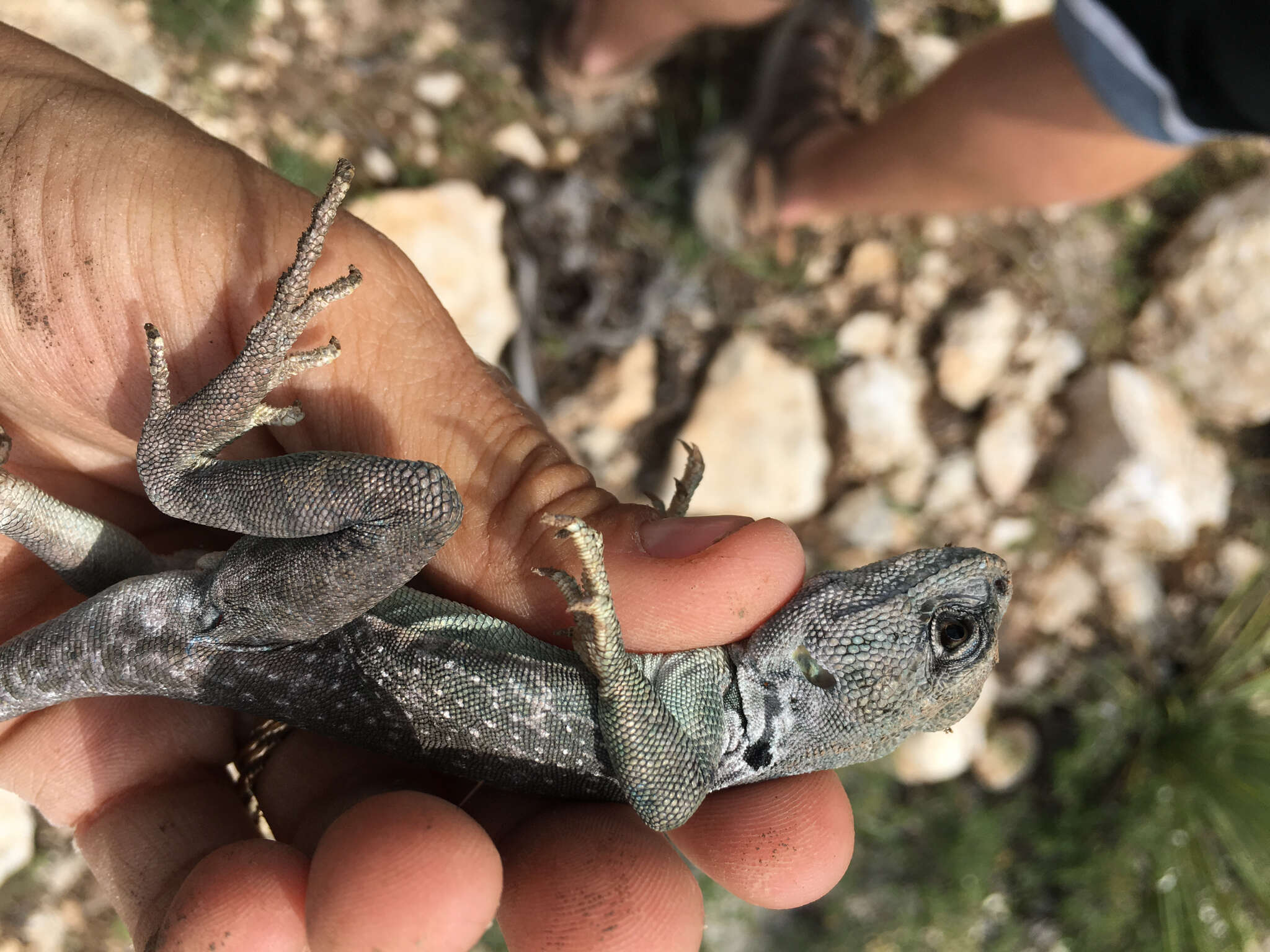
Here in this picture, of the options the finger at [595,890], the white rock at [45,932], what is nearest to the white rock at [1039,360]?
the finger at [595,890]

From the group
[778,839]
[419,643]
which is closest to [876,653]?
[778,839]

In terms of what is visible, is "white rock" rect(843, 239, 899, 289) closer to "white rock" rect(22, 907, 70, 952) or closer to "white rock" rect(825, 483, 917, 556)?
"white rock" rect(825, 483, 917, 556)

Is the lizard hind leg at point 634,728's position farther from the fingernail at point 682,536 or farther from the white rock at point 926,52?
the white rock at point 926,52

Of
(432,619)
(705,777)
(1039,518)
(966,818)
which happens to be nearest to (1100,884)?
(966,818)

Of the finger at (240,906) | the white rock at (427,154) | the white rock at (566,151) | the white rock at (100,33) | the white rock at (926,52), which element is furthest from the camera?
the white rock at (926,52)

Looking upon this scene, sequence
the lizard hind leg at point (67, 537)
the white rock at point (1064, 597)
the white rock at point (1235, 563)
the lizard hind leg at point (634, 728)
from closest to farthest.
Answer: the lizard hind leg at point (634, 728) → the lizard hind leg at point (67, 537) → the white rock at point (1064, 597) → the white rock at point (1235, 563)

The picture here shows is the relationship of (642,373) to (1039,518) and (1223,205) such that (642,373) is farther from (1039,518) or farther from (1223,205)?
(1223,205)

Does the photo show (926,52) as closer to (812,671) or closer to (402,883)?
(812,671)
